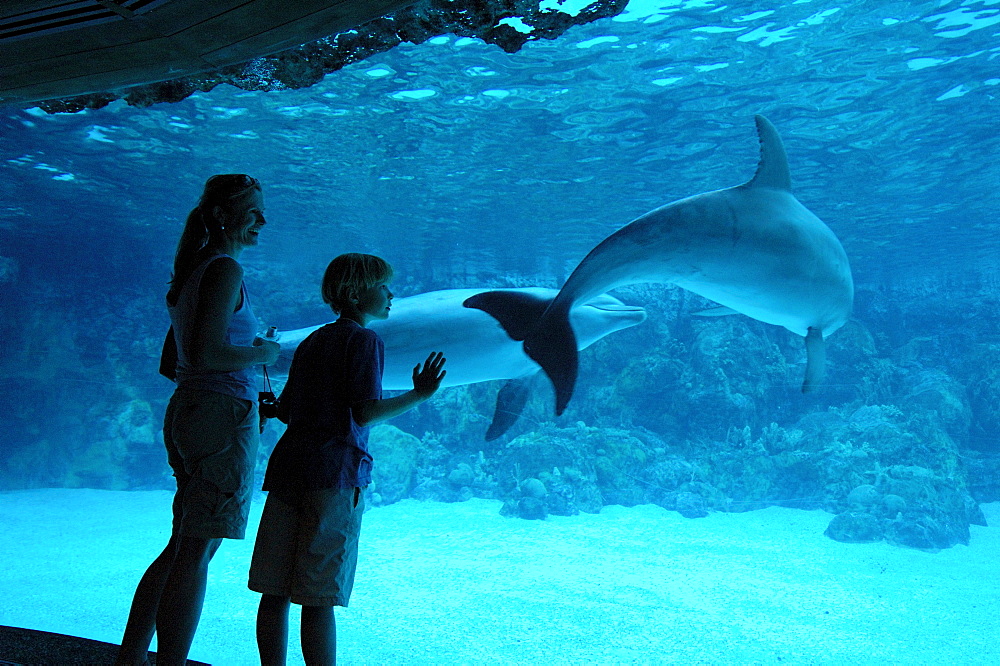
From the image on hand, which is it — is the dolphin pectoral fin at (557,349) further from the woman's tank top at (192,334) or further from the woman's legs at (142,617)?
the woman's legs at (142,617)

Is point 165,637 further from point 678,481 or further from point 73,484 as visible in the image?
point 73,484

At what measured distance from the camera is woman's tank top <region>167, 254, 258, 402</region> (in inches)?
93.1

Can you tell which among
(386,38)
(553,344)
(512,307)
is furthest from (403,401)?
(512,307)

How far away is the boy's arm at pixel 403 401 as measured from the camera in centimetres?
213

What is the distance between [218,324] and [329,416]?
58 cm

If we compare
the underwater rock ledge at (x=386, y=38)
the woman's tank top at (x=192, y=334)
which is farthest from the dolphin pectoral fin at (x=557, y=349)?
the woman's tank top at (x=192, y=334)

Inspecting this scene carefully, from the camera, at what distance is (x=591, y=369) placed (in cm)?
1830

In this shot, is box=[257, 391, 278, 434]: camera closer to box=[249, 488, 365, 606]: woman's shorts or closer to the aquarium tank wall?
box=[249, 488, 365, 606]: woman's shorts

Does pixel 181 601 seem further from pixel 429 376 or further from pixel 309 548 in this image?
pixel 429 376

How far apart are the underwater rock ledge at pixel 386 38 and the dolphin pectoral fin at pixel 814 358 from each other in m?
4.27

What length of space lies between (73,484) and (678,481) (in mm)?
16995

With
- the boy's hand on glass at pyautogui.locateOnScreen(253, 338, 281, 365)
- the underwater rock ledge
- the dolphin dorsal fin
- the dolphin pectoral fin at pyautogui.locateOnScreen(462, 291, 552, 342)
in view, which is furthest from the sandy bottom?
the dolphin dorsal fin

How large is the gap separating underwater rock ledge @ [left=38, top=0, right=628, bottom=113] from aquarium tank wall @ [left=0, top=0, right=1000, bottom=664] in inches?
4.4

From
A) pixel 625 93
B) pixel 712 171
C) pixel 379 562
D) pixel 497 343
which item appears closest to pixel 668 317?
pixel 712 171
